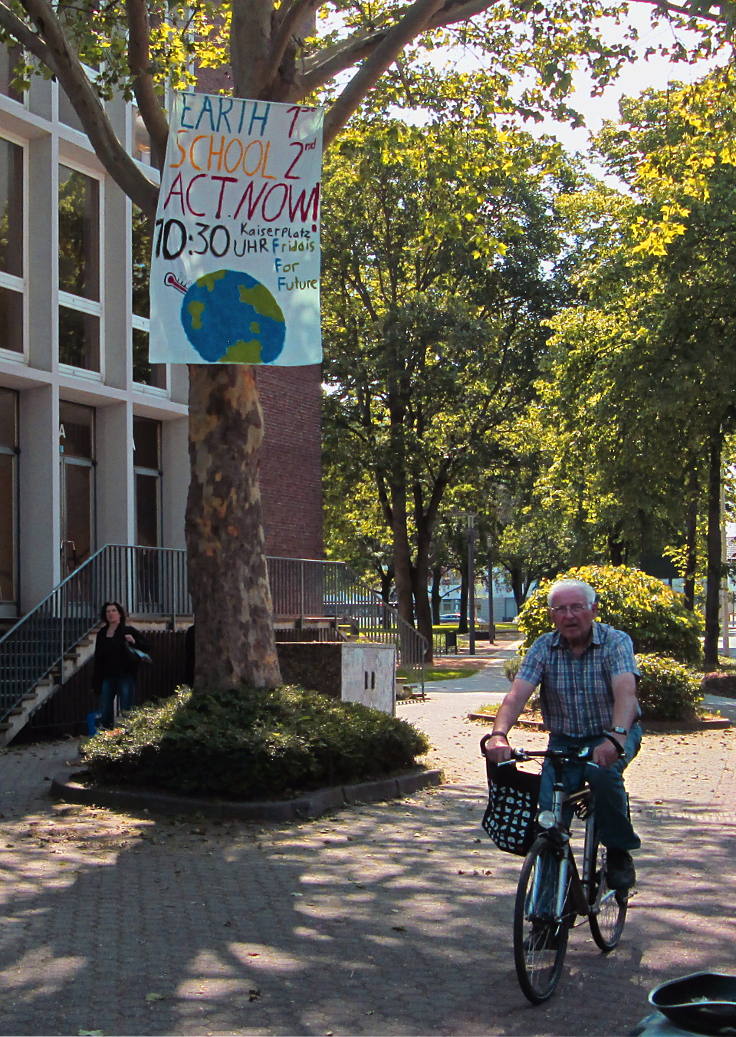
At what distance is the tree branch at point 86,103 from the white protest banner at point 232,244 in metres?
0.87

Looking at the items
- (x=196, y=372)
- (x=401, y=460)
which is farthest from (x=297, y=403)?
(x=196, y=372)

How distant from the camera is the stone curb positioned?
10.4 meters

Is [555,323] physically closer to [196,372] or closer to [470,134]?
[470,134]

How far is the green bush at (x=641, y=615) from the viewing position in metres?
21.0

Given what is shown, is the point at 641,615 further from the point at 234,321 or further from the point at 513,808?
the point at 513,808

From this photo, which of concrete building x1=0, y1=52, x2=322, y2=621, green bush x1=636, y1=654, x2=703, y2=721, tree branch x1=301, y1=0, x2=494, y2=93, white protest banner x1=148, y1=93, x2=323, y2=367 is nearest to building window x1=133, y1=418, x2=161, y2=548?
concrete building x1=0, y1=52, x2=322, y2=621

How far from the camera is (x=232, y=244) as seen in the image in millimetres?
12133

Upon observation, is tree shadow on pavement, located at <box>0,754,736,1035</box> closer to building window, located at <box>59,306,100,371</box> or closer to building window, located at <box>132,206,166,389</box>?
building window, located at <box>59,306,100,371</box>

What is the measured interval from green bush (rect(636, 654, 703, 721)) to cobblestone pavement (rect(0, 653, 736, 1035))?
660 cm

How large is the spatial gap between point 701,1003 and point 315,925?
4.08 meters

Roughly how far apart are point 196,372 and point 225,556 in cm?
183

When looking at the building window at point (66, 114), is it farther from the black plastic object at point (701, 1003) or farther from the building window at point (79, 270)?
the black plastic object at point (701, 1003)

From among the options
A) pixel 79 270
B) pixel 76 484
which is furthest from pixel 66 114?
pixel 76 484

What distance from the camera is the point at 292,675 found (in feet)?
61.6
